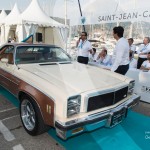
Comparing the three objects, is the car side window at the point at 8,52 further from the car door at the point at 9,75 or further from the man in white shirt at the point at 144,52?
the man in white shirt at the point at 144,52

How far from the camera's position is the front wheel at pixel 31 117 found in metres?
2.74

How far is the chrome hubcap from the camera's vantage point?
9.92 ft

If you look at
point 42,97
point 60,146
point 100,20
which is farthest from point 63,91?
point 100,20

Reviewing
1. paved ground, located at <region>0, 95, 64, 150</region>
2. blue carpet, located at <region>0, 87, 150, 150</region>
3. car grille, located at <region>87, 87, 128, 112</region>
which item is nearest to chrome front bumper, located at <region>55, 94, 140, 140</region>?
car grille, located at <region>87, 87, 128, 112</region>

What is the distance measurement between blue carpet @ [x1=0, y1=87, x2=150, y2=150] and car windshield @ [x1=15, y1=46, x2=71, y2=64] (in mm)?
1514

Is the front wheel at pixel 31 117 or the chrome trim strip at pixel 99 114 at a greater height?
the chrome trim strip at pixel 99 114

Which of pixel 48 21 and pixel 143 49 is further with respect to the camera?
pixel 48 21

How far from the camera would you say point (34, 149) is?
2.69m

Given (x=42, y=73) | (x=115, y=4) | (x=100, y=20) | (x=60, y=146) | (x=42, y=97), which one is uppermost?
(x=115, y=4)

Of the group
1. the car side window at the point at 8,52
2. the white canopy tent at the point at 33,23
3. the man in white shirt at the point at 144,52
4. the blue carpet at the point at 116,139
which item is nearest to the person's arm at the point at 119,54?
the blue carpet at the point at 116,139

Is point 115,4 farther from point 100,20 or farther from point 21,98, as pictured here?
point 21,98

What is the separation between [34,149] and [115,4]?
5155 mm

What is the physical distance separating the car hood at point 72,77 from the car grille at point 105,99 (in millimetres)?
149

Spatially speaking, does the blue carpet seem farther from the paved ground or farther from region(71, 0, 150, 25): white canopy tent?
region(71, 0, 150, 25): white canopy tent
